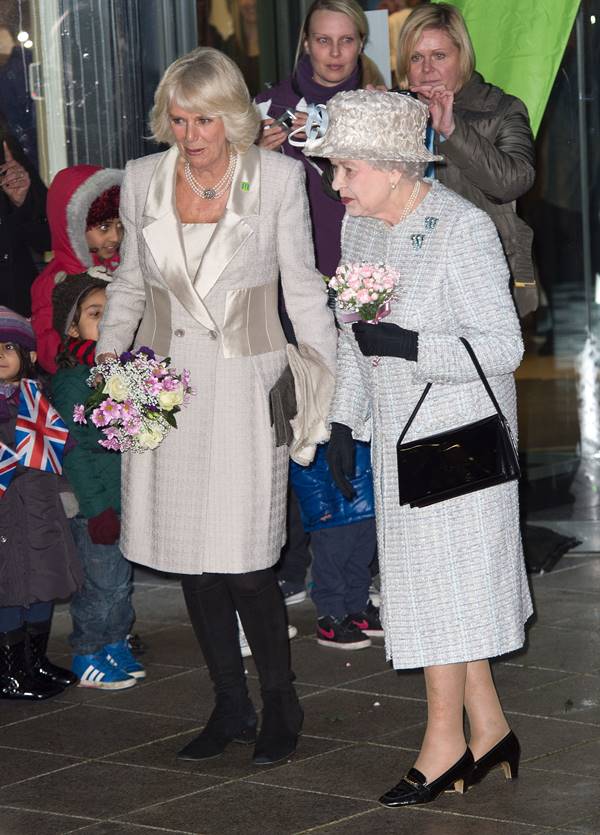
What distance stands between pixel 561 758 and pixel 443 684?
653 millimetres

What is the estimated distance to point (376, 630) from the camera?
6730mm

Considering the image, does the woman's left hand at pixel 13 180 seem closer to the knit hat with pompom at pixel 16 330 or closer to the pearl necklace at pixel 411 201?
the knit hat with pompom at pixel 16 330

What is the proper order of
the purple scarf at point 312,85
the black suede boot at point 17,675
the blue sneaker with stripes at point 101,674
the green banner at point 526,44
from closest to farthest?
1. the black suede boot at point 17,675
2. the blue sneaker with stripes at point 101,674
3. the purple scarf at point 312,85
4. the green banner at point 526,44

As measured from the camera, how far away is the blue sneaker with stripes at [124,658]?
627 centimetres

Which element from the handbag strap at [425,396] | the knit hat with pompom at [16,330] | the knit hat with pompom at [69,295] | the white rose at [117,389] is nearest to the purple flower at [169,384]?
the white rose at [117,389]

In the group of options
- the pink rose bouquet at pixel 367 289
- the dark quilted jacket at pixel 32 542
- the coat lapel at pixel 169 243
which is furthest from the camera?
the dark quilted jacket at pixel 32 542

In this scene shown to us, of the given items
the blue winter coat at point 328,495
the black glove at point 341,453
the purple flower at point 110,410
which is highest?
the purple flower at point 110,410

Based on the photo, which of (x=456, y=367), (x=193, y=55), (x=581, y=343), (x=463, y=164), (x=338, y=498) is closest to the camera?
(x=456, y=367)

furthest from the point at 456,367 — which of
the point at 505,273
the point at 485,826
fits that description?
the point at 485,826

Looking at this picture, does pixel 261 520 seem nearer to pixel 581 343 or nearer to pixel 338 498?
pixel 338 498

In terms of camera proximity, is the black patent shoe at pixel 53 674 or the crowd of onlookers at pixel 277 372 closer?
the crowd of onlookers at pixel 277 372

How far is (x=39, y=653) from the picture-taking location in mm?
6184

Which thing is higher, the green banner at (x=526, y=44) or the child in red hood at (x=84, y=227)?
the green banner at (x=526, y=44)

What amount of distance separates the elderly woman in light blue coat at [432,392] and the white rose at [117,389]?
2.42 feet
